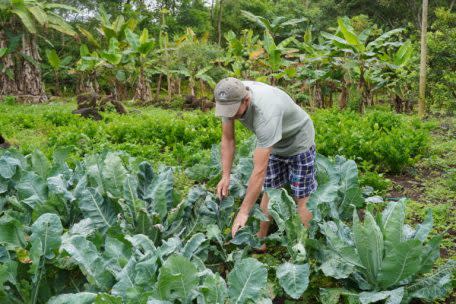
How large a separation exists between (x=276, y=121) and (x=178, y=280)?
52.5 inches

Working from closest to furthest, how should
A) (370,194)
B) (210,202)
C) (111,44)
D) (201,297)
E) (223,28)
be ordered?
(201,297) < (210,202) < (370,194) < (111,44) < (223,28)

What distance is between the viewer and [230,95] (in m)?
3.45

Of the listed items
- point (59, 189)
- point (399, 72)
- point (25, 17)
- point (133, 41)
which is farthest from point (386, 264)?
point (25, 17)

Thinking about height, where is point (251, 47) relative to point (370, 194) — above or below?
above

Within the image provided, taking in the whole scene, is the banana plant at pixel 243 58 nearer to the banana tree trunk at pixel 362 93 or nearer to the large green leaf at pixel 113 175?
the banana tree trunk at pixel 362 93

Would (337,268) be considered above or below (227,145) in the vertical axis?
below

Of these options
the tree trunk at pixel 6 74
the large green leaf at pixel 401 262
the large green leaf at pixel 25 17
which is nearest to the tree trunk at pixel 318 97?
the large green leaf at pixel 25 17

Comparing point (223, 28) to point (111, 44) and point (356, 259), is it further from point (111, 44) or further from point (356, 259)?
point (356, 259)

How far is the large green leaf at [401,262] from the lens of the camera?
3.16 meters

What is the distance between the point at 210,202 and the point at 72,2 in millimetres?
23798

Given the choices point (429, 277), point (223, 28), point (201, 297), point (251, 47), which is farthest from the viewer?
point (223, 28)

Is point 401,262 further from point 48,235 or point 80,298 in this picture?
point 48,235

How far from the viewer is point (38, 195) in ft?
14.6

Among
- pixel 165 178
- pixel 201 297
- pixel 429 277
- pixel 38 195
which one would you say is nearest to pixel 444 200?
pixel 429 277
